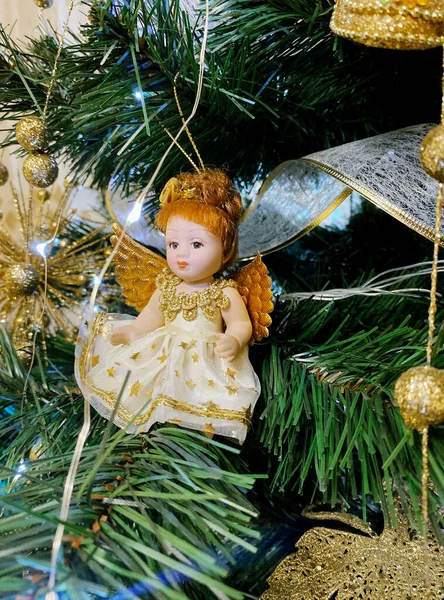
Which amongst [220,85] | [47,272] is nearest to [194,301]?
[220,85]

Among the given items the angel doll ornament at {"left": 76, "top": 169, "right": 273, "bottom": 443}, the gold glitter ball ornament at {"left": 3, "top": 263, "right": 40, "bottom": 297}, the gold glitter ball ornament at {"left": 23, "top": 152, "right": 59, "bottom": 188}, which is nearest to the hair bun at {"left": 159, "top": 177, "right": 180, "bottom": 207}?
the angel doll ornament at {"left": 76, "top": 169, "right": 273, "bottom": 443}

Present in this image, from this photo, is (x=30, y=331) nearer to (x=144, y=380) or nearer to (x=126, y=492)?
(x=144, y=380)

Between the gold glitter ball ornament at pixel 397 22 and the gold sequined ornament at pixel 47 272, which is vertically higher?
the gold glitter ball ornament at pixel 397 22

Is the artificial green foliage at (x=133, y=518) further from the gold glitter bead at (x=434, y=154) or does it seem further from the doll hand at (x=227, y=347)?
the gold glitter bead at (x=434, y=154)

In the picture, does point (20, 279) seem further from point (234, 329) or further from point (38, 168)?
point (234, 329)

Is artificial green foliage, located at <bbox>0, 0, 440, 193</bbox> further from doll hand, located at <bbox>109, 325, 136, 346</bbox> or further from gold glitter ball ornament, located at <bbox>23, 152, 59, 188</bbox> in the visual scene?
doll hand, located at <bbox>109, 325, 136, 346</bbox>

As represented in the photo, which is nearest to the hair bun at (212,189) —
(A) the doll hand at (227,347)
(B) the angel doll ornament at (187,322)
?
(B) the angel doll ornament at (187,322)
